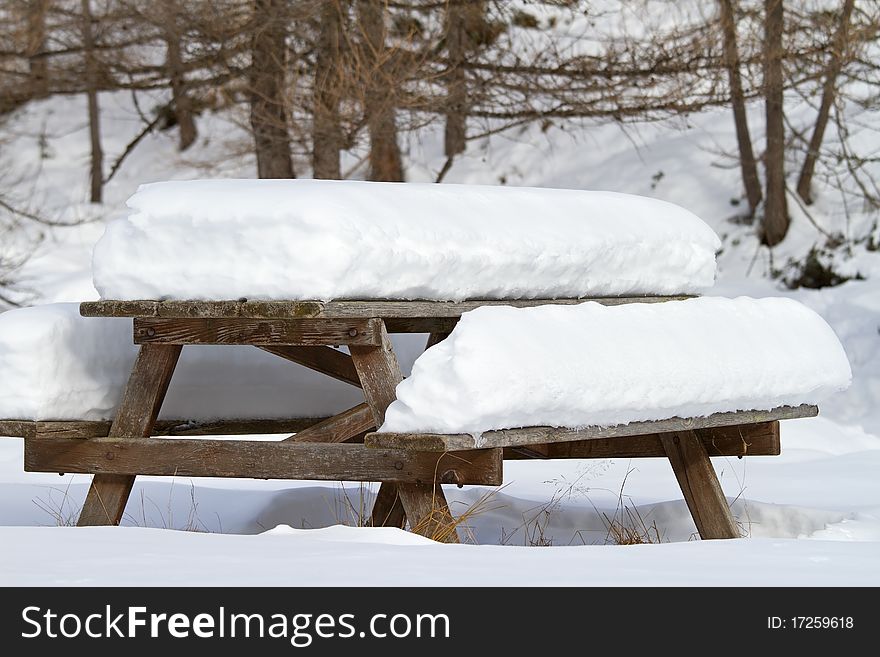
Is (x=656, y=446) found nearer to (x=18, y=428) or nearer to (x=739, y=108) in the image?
(x=18, y=428)

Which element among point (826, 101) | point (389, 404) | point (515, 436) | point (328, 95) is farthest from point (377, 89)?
point (515, 436)

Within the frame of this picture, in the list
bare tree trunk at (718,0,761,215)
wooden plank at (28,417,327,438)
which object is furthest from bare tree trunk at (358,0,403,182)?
wooden plank at (28,417,327,438)

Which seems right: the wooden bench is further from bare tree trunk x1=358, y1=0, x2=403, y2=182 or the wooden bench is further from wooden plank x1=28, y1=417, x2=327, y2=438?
bare tree trunk x1=358, y1=0, x2=403, y2=182

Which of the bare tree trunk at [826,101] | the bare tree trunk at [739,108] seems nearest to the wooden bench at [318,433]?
the bare tree trunk at [739,108]

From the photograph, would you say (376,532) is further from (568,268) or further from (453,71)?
(453,71)

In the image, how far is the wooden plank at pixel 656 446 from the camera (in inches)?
210

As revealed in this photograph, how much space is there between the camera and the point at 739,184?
553 inches

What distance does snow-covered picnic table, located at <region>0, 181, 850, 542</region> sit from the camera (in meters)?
3.79

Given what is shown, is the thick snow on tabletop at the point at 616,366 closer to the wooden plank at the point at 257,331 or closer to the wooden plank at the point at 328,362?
the wooden plank at the point at 257,331

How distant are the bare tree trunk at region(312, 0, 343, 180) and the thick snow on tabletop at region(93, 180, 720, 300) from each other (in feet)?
16.1

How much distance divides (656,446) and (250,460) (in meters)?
1.99

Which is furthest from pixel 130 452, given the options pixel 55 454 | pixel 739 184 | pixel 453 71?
pixel 739 184

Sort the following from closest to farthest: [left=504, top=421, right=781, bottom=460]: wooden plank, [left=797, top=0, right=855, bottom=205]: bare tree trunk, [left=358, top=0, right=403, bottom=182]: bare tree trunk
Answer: [left=504, top=421, right=781, bottom=460]: wooden plank
[left=358, top=0, right=403, bottom=182]: bare tree trunk
[left=797, top=0, right=855, bottom=205]: bare tree trunk

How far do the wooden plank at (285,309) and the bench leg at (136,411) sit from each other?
1.14 ft
